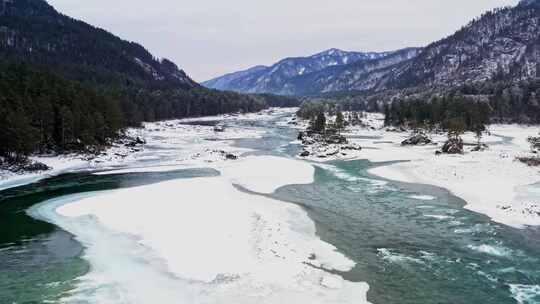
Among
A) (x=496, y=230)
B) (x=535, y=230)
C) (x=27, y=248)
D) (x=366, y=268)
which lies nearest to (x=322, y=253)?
(x=366, y=268)

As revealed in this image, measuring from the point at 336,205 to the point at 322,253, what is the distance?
46.6ft

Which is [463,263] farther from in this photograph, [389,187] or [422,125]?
[422,125]

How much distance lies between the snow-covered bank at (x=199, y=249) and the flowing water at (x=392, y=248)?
1.26m

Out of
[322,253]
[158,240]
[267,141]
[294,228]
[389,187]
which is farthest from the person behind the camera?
[267,141]

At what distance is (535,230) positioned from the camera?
102ft

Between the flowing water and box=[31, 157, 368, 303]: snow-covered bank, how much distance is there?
1.26 m

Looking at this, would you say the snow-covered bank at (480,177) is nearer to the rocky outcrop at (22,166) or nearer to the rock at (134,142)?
the rocky outcrop at (22,166)

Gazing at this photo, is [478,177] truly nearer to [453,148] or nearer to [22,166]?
[453,148]

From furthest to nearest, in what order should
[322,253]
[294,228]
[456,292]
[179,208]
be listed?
[179,208] → [294,228] → [322,253] → [456,292]

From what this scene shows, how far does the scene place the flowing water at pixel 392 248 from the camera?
21.6 meters

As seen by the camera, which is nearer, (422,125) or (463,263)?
(463,263)

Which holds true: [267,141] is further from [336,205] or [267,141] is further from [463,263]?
[463,263]

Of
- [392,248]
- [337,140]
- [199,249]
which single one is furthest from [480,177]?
[337,140]

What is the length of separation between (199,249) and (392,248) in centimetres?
1201
